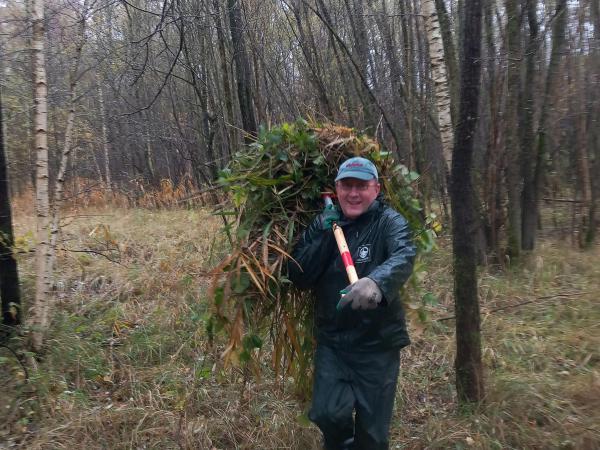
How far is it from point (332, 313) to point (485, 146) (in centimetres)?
557

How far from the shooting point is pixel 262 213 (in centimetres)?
319

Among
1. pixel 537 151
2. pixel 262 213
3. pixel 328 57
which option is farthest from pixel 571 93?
pixel 262 213

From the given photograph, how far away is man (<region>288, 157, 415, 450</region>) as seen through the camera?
2.87 meters

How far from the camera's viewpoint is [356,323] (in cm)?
289

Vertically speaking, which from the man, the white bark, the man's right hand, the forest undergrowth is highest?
the white bark

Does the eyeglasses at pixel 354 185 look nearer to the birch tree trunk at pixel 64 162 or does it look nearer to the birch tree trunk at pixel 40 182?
the birch tree trunk at pixel 40 182

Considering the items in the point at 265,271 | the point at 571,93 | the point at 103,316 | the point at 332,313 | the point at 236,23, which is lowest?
the point at 103,316

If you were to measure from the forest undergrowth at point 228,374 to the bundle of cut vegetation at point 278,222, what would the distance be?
0.84ft

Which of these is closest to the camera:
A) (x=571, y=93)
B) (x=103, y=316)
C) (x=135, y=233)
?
(x=103, y=316)

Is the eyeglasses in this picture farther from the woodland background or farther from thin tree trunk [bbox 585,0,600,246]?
thin tree trunk [bbox 585,0,600,246]

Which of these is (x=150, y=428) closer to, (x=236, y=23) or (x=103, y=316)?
(x=103, y=316)

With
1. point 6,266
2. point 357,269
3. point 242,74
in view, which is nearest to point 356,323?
point 357,269

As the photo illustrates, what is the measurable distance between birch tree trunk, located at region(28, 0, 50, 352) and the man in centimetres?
302

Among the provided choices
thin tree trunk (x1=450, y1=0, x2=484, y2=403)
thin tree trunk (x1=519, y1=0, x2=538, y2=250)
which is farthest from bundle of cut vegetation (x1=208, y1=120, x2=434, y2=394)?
thin tree trunk (x1=519, y1=0, x2=538, y2=250)
